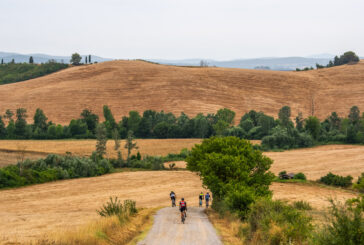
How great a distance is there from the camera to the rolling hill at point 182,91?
5866 inches

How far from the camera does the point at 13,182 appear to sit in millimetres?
67250

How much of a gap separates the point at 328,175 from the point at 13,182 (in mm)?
49601

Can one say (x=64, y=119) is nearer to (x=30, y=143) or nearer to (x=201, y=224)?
(x=30, y=143)

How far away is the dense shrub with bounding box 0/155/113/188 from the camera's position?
68.1 metres

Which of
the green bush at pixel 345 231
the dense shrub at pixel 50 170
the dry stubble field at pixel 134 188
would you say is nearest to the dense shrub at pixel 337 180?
the dry stubble field at pixel 134 188

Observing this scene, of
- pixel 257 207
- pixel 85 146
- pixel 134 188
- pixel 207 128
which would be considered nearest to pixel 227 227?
pixel 257 207

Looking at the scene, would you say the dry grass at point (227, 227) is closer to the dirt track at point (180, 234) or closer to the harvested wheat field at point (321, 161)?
the dirt track at point (180, 234)

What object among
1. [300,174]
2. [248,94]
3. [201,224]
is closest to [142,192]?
[300,174]

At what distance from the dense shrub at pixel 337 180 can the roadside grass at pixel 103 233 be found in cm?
4669

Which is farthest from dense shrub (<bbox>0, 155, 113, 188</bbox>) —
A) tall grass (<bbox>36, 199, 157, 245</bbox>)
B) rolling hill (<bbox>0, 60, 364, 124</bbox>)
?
rolling hill (<bbox>0, 60, 364, 124</bbox>)

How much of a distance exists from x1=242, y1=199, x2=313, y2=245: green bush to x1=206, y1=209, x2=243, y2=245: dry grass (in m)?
0.70

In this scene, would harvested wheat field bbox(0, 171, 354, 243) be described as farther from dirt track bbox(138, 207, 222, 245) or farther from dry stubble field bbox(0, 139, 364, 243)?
dirt track bbox(138, 207, 222, 245)

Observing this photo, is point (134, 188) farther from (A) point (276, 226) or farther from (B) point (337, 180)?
(A) point (276, 226)

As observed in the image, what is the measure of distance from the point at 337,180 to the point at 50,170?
4771 cm
